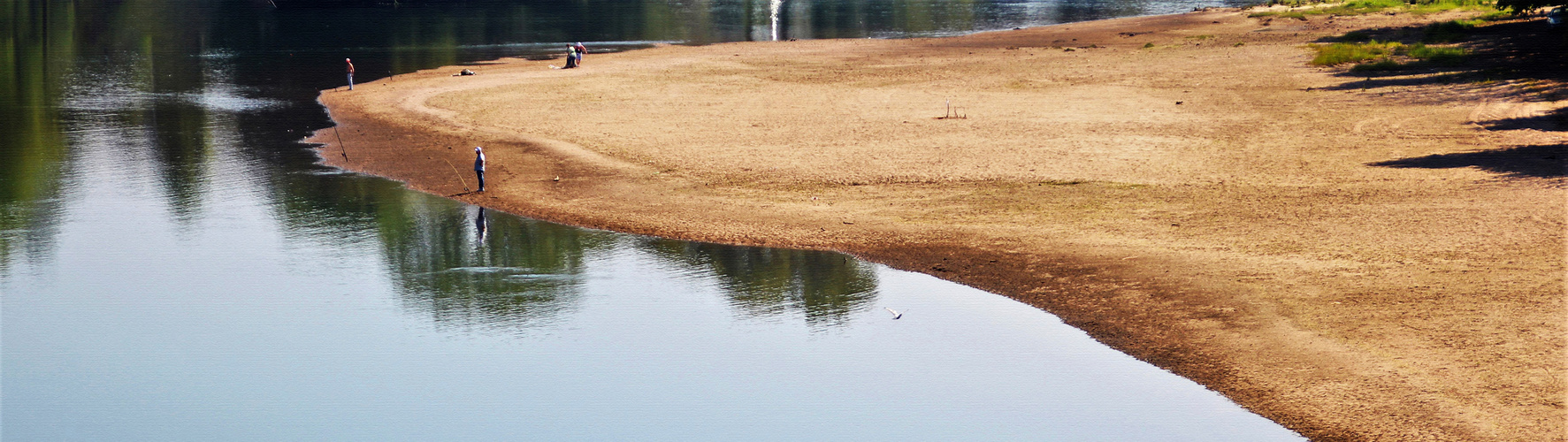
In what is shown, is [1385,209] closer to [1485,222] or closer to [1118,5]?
[1485,222]

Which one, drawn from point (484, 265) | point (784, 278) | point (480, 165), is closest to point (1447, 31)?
point (784, 278)

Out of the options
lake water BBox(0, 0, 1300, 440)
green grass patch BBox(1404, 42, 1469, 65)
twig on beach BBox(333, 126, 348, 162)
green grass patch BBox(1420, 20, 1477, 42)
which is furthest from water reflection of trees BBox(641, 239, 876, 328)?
green grass patch BBox(1420, 20, 1477, 42)

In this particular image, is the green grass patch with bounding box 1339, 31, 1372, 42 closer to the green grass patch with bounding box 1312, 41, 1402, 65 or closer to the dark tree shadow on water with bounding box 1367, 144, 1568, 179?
the green grass patch with bounding box 1312, 41, 1402, 65

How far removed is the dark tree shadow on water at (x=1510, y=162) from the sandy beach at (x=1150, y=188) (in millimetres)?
143

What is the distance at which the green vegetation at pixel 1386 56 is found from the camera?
5525 centimetres

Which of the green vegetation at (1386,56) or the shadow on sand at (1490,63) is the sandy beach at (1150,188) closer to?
the shadow on sand at (1490,63)

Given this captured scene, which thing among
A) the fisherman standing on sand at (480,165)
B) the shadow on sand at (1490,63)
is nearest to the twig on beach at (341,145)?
the fisherman standing on sand at (480,165)

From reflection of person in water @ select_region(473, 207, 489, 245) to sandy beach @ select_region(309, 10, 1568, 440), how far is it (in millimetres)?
1065

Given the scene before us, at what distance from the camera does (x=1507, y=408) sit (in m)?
17.2

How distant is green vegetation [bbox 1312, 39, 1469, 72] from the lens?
5525 cm

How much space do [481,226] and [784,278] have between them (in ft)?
29.3

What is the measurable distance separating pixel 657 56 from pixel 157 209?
37.4 m

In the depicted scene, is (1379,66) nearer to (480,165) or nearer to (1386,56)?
(1386,56)

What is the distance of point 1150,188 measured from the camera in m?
31.7
